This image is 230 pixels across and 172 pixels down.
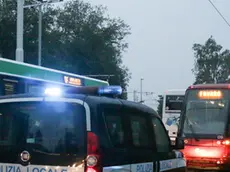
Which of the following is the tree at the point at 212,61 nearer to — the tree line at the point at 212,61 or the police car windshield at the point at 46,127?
the tree line at the point at 212,61

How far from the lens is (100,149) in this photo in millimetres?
5219

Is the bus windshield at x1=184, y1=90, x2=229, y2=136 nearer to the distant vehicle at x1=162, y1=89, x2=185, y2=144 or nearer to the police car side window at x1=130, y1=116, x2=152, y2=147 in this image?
the police car side window at x1=130, y1=116, x2=152, y2=147

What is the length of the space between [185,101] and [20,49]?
9280 mm

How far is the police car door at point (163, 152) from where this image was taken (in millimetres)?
6790

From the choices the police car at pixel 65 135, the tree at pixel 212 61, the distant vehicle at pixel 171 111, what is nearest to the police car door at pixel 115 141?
the police car at pixel 65 135

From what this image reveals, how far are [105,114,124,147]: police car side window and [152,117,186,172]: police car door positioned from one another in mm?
1132

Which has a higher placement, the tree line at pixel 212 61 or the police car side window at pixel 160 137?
the tree line at pixel 212 61

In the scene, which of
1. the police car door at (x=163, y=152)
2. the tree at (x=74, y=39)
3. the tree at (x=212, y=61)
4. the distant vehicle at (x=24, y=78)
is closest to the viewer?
the police car door at (x=163, y=152)

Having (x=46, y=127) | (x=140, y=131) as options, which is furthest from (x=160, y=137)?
(x=46, y=127)

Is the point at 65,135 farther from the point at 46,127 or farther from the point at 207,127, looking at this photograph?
the point at 207,127

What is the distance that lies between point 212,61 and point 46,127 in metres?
72.0

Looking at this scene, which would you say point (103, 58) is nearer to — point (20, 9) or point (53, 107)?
point (20, 9)

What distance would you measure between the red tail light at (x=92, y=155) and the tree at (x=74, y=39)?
38.4 m

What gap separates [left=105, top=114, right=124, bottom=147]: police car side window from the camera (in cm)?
551
